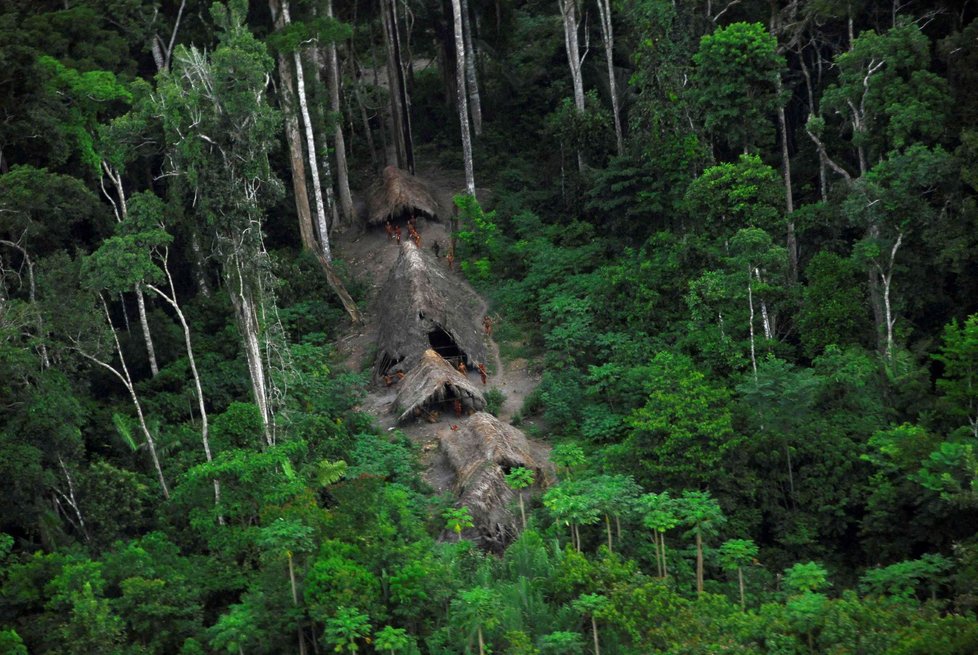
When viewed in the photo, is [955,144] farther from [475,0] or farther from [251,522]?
[475,0]

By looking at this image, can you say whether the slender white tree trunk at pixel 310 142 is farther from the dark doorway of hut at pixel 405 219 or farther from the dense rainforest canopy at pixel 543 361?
the dark doorway of hut at pixel 405 219

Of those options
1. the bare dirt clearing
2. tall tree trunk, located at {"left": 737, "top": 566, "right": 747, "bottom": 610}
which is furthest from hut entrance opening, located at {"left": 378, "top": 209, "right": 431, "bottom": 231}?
tall tree trunk, located at {"left": 737, "top": 566, "right": 747, "bottom": 610}

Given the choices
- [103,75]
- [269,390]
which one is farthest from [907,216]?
[103,75]

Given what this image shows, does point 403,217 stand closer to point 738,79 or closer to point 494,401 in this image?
point 494,401

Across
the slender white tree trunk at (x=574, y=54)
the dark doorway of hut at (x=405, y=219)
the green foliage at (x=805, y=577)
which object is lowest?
the green foliage at (x=805, y=577)

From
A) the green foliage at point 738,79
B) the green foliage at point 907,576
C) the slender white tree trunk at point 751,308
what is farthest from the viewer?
the green foliage at point 738,79

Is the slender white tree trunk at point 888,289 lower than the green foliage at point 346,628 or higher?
higher

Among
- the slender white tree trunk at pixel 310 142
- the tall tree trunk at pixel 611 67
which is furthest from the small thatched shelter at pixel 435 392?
the tall tree trunk at pixel 611 67

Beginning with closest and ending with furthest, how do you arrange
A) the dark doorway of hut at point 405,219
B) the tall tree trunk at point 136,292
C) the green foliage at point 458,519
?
1. the green foliage at point 458,519
2. the tall tree trunk at point 136,292
3. the dark doorway of hut at point 405,219
